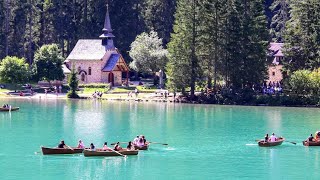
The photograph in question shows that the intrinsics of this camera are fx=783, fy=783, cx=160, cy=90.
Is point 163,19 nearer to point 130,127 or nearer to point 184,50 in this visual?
point 184,50

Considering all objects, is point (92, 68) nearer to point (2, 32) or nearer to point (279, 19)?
point (2, 32)

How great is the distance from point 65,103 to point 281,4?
55.7 m

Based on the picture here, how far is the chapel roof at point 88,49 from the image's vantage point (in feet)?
422

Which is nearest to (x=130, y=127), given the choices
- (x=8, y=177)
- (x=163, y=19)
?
(x=8, y=177)

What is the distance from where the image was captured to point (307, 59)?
105 m

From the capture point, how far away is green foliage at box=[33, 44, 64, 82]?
12081 centimetres

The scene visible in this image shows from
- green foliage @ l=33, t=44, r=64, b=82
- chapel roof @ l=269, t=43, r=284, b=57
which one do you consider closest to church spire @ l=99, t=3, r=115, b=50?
green foliage @ l=33, t=44, r=64, b=82

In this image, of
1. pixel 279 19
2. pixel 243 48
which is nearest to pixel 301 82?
pixel 243 48

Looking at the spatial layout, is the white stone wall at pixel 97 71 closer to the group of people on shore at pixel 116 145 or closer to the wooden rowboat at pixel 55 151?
the group of people on shore at pixel 116 145

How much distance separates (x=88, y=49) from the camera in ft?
423

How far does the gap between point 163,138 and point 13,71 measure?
54173 mm

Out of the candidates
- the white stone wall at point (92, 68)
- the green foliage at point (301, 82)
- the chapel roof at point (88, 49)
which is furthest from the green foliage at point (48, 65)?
A: the green foliage at point (301, 82)

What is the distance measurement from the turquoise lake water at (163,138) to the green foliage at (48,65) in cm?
1623

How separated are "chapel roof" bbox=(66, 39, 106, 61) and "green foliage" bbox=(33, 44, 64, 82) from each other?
283 inches
